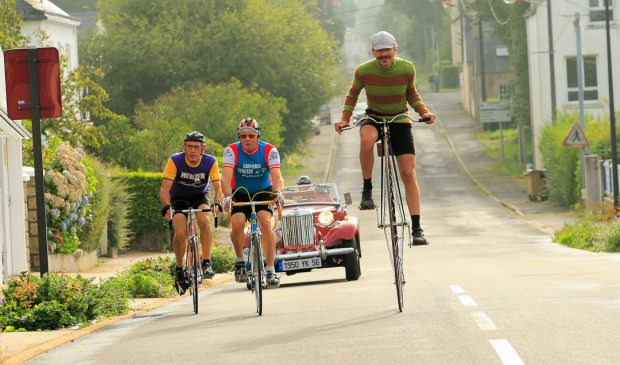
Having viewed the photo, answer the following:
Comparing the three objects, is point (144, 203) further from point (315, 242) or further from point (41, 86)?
point (41, 86)

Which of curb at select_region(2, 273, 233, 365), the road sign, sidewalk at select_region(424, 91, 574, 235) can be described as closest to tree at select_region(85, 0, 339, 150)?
sidewalk at select_region(424, 91, 574, 235)

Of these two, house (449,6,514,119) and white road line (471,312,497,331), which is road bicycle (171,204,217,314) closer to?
white road line (471,312,497,331)

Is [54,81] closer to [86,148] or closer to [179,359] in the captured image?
[179,359]

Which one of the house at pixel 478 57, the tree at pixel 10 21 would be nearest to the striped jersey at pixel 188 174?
the tree at pixel 10 21

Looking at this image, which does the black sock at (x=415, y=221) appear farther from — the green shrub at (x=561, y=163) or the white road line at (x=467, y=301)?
the green shrub at (x=561, y=163)

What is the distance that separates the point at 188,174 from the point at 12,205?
977cm

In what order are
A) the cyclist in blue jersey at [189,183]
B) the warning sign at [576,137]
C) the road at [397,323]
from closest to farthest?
1. the road at [397,323]
2. the cyclist in blue jersey at [189,183]
3. the warning sign at [576,137]

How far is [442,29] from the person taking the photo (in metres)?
135

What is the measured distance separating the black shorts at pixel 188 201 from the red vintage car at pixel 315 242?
3.83m

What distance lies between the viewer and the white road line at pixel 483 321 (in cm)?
872

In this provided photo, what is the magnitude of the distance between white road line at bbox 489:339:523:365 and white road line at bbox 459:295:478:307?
103 inches

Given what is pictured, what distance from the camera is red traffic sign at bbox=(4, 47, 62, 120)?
39.3 ft

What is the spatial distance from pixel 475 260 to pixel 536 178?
29.2m

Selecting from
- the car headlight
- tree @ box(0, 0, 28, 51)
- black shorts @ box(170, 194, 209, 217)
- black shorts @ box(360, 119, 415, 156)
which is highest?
tree @ box(0, 0, 28, 51)
